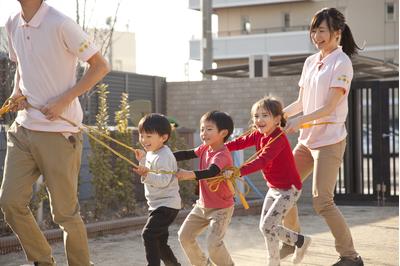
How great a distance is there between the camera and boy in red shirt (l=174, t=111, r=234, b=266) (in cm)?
Answer: 545

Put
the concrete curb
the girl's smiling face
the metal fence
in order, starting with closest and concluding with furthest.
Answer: the girl's smiling face < the concrete curb < the metal fence

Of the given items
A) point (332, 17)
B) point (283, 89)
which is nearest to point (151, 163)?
point (332, 17)

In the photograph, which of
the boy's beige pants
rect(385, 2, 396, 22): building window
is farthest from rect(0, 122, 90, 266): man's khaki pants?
rect(385, 2, 396, 22): building window

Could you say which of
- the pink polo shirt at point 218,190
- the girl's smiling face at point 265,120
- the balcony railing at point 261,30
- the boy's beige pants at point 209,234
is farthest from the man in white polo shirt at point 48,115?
the balcony railing at point 261,30

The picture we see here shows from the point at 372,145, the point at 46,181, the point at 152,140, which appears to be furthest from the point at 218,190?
the point at 372,145

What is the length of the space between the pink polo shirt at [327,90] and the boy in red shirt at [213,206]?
73cm

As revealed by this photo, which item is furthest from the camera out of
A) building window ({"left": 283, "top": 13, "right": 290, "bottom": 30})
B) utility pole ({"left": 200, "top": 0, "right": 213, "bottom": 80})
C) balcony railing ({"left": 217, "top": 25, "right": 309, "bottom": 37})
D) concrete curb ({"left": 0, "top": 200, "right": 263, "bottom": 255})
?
building window ({"left": 283, "top": 13, "right": 290, "bottom": 30})

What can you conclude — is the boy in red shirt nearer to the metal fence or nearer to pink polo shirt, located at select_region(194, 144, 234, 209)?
pink polo shirt, located at select_region(194, 144, 234, 209)

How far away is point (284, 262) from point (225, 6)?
41.0m

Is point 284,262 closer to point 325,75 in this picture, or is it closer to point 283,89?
point 325,75

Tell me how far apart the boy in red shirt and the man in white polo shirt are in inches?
31.4

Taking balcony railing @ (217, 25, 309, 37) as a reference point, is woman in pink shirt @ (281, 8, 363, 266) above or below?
below

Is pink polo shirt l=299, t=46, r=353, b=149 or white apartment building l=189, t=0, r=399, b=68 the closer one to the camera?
pink polo shirt l=299, t=46, r=353, b=149

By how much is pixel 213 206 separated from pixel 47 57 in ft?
4.78
